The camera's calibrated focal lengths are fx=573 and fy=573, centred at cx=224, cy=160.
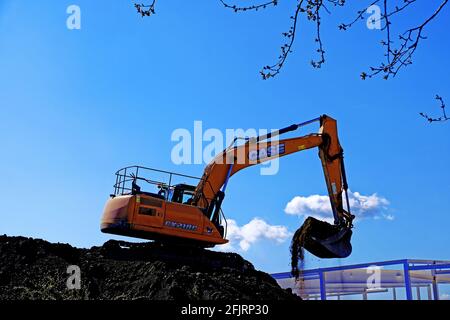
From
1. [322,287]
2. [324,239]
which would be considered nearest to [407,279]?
[322,287]

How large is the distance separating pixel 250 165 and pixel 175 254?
130 inches

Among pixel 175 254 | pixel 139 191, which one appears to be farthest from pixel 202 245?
pixel 139 191

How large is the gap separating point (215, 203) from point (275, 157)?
7.07ft

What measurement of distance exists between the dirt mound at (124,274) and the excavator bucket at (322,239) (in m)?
1.39

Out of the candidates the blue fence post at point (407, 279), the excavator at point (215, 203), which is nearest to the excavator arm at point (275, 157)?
the excavator at point (215, 203)

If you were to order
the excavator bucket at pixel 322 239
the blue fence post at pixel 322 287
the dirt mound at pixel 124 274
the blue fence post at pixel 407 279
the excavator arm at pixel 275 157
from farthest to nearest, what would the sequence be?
the excavator arm at pixel 275 157 → the excavator bucket at pixel 322 239 → the blue fence post at pixel 322 287 → the dirt mound at pixel 124 274 → the blue fence post at pixel 407 279

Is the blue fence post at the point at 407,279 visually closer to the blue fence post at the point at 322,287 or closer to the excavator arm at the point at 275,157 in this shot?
the blue fence post at the point at 322,287

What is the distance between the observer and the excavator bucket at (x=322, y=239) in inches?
574

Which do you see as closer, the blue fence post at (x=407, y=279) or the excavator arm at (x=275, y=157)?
the blue fence post at (x=407, y=279)

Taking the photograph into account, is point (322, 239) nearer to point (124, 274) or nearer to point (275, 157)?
point (275, 157)

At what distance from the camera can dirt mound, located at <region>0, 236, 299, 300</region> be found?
11.8m
